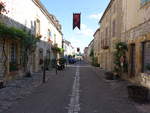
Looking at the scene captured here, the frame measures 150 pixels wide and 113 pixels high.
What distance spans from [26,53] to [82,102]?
9.25 metres

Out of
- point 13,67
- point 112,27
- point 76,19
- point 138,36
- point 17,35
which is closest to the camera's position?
point 138,36

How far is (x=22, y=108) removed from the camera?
244 inches

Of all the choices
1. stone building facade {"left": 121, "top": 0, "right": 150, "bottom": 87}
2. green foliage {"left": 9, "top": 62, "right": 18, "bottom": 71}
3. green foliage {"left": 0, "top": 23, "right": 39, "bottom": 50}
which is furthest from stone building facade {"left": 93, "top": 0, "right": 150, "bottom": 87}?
green foliage {"left": 9, "top": 62, "right": 18, "bottom": 71}

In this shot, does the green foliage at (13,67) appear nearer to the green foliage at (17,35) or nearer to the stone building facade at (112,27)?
the green foliage at (17,35)

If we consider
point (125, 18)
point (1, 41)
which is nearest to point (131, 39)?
point (125, 18)

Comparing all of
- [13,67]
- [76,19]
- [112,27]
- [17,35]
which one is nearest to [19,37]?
[17,35]

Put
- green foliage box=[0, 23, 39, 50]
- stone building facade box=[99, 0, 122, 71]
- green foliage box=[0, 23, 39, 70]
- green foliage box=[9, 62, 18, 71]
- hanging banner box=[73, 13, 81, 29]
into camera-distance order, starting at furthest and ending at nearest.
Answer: hanging banner box=[73, 13, 81, 29] → stone building facade box=[99, 0, 122, 71] → green foliage box=[9, 62, 18, 71] → green foliage box=[0, 23, 39, 70] → green foliage box=[0, 23, 39, 50]

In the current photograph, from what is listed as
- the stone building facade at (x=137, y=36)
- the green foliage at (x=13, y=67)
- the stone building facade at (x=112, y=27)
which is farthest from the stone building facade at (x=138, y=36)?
the green foliage at (x=13, y=67)

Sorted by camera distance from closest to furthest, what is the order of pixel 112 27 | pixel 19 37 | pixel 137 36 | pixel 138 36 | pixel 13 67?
pixel 138 36 < pixel 137 36 < pixel 19 37 < pixel 13 67 < pixel 112 27

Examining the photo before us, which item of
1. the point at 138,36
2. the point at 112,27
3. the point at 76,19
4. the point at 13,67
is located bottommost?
the point at 13,67

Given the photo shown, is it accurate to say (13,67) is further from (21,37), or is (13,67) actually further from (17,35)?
(17,35)

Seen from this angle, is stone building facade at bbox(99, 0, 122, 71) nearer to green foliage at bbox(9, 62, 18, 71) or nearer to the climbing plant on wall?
the climbing plant on wall

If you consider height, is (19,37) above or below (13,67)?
above

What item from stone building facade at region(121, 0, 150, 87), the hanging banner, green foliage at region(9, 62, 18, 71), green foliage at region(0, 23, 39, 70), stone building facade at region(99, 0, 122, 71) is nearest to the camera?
stone building facade at region(121, 0, 150, 87)
